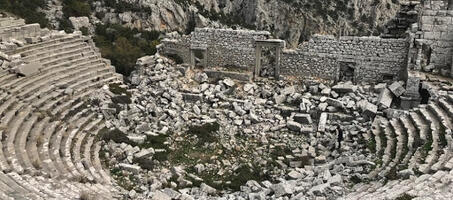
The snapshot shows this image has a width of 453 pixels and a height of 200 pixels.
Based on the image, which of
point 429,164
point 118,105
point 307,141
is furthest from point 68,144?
point 429,164

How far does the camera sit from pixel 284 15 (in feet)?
187

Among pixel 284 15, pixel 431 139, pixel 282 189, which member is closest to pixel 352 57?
pixel 431 139

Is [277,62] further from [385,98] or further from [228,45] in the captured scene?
[385,98]

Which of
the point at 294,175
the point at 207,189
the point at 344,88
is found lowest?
the point at 207,189

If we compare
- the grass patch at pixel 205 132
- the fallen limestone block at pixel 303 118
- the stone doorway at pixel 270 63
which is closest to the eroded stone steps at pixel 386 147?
the fallen limestone block at pixel 303 118

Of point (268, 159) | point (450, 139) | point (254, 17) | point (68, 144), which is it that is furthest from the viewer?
point (254, 17)

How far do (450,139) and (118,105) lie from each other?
37.8 feet

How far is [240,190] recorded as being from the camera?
13445 millimetres

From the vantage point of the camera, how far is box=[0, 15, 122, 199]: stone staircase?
11.3m

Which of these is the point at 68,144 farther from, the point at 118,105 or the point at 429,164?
the point at 429,164

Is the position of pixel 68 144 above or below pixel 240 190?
above

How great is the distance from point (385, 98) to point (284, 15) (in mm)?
40646

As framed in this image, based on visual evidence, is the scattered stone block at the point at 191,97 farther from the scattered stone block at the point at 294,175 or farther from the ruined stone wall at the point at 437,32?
the ruined stone wall at the point at 437,32

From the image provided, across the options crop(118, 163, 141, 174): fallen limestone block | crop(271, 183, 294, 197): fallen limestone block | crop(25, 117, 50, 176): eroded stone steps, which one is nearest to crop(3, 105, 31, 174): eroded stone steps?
crop(25, 117, 50, 176): eroded stone steps
